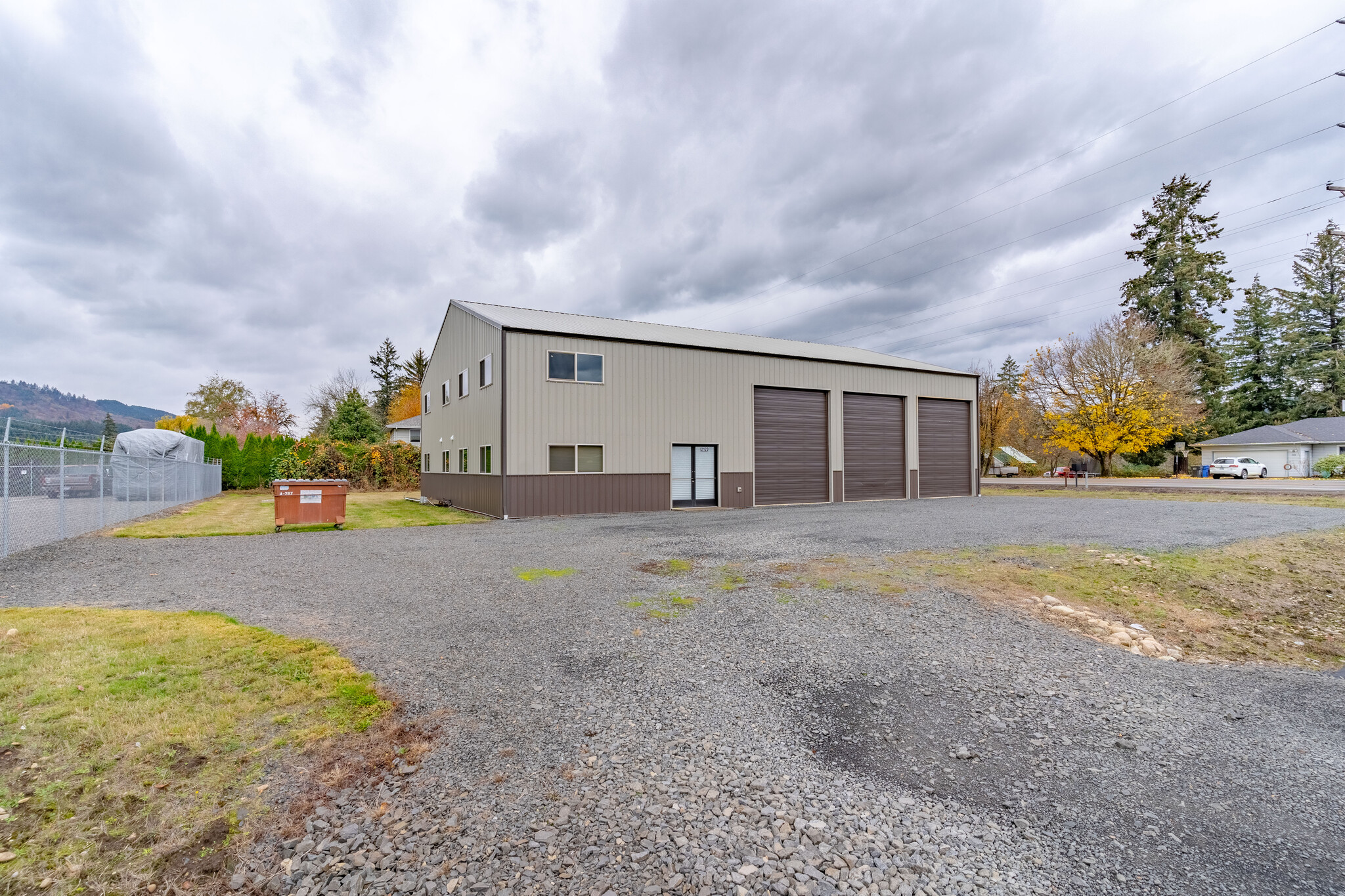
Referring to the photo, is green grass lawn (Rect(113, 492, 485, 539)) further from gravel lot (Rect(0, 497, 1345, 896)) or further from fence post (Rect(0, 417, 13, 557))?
gravel lot (Rect(0, 497, 1345, 896))

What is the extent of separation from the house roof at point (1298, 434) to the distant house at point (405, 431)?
A: 5645 cm

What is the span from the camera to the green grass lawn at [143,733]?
7.12 feet

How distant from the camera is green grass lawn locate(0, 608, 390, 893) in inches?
85.4

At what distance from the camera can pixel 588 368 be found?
1609 cm

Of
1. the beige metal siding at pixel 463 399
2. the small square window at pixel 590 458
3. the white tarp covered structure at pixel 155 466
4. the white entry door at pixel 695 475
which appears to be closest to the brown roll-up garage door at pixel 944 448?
the white entry door at pixel 695 475

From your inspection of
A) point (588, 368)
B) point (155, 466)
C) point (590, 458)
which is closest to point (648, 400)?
point (588, 368)

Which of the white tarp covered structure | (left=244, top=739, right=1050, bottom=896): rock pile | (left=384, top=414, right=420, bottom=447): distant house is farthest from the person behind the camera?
(left=384, top=414, right=420, bottom=447): distant house

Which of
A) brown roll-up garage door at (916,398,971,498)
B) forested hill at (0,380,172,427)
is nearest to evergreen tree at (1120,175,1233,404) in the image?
brown roll-up garage door at (916,398,971,498)

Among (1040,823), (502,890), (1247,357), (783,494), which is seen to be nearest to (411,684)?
(502,890)

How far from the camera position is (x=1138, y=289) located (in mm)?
41531

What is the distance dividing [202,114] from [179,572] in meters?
10.5

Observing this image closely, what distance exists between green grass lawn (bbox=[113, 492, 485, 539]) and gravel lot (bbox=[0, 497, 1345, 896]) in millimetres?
5933

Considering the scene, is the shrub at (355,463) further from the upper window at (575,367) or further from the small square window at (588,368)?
the small square window at (588,368)

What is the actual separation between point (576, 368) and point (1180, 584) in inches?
530
